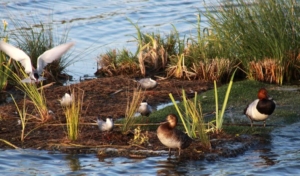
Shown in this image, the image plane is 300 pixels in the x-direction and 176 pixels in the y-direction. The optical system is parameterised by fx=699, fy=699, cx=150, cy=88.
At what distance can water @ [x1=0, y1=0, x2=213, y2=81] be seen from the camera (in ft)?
58.4

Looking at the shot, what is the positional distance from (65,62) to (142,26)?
18.9ft

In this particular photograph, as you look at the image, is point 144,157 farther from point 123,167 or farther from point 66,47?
point 66,47

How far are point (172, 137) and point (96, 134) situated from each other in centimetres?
152

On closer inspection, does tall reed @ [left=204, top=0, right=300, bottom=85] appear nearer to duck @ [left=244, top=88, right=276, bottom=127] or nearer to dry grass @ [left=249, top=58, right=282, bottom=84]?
dry grass @ [left=249, top=58, right=282, bottom=84]

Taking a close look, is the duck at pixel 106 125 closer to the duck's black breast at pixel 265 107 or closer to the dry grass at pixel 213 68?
the duck's black breast at pixel 265 107

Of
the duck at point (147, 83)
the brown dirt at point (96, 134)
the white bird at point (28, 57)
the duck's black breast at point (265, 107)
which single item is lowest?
the brown dirt at point (96, 134)

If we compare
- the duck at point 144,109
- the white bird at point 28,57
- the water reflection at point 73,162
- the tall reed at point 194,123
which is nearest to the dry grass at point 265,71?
the duck at point 144,109

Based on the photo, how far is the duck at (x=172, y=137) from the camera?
8688 millimetres

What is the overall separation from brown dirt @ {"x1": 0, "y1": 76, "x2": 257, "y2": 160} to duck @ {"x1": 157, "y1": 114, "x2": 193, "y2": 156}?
1.00 feet

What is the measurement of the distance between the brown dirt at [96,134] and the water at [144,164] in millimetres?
166

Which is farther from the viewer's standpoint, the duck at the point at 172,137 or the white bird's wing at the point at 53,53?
the white bird's wing at the point at 53,53

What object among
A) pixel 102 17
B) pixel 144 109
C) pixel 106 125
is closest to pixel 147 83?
pixel 144 109

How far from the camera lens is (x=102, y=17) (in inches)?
846

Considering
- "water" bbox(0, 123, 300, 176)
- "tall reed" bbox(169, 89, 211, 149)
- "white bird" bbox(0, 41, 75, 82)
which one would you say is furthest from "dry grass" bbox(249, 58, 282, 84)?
"tall reed" bbox(169, 89, 211, 149)
